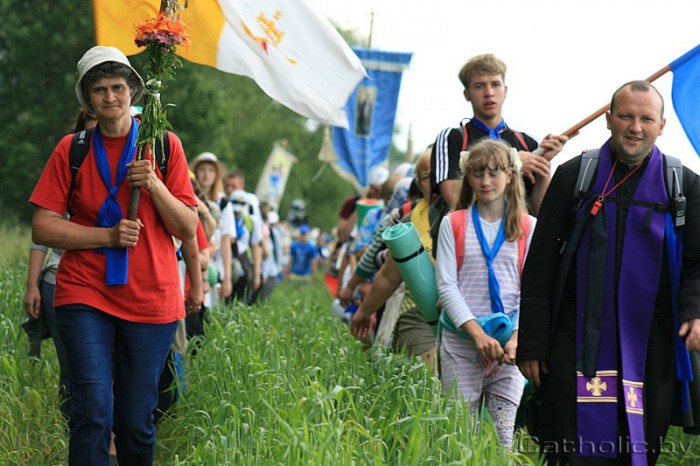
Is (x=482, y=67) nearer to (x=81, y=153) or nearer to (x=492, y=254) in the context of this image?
(x=492, y=254)

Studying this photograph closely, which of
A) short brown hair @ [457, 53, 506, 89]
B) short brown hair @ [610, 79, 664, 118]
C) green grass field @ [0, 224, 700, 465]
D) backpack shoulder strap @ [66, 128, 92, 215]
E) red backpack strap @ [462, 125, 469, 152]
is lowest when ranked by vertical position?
green grass field @ [0, 224, 700, 465]

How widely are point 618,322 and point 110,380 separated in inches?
87.1

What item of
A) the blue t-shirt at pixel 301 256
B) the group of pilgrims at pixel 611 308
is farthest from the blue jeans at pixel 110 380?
the blue t-shirt at pixel 301 256

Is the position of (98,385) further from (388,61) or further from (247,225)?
(388,61)

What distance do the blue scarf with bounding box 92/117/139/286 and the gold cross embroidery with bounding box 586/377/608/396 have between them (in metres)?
2.08

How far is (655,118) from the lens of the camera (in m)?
5.25

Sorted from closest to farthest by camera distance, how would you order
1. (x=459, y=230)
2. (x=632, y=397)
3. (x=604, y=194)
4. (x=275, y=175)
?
1. (x=632, y=397)
2. (x=604, y=194)
3. (x=459, y=230)
4. (x=275, y=175)

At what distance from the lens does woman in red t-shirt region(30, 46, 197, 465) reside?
5.30 metres

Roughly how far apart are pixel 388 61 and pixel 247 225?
4901 mm

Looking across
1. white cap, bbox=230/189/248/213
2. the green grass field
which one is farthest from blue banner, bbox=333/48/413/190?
the green grass field

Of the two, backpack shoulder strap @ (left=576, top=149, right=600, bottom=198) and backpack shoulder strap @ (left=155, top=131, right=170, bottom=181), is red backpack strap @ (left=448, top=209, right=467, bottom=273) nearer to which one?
backpack shoulder strap @ (left=576, top=149, right=600, bottom=198)

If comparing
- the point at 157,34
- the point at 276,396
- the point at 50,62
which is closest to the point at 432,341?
the point at 276,396

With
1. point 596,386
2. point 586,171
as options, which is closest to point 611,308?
point 596,386

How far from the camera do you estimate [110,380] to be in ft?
17.5
